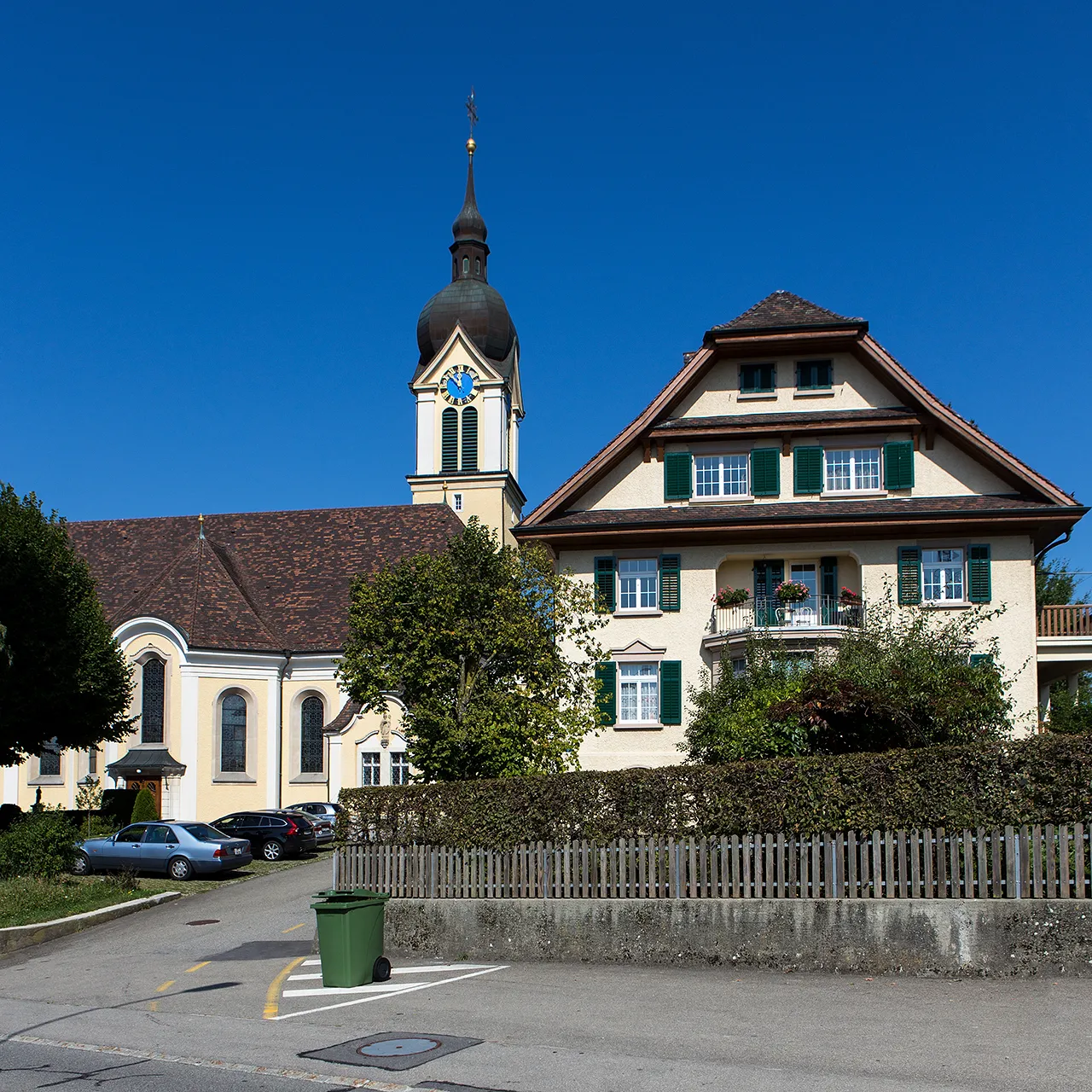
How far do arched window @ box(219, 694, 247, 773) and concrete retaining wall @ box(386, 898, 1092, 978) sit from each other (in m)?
28.8

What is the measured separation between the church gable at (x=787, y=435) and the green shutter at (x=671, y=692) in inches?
161

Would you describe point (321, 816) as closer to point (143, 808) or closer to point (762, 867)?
point (143, 808)

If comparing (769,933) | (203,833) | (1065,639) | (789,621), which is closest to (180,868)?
(203,833)

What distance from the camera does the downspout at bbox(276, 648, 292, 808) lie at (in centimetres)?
4516

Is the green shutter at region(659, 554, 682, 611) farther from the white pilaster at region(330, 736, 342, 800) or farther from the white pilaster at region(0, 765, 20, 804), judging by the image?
the white pilaster at region(0, 765, 20, 804)

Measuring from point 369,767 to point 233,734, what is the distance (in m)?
5.18

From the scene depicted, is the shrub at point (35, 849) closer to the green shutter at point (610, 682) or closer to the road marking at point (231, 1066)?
the green shutter at point (610, 682)

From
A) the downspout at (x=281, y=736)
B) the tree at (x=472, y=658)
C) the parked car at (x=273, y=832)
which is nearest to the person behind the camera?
the tree at (x=472, y=658)

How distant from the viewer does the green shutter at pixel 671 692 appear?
30.6m

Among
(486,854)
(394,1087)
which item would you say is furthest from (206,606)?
(394,1087)

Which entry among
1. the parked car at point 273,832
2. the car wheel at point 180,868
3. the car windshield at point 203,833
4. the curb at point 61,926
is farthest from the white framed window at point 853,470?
the curb at point 61,926

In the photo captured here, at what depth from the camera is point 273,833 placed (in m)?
33.8

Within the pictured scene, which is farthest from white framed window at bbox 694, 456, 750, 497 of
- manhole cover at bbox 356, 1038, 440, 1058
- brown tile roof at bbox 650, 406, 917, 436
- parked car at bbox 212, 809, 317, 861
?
manhole cover at bbox 356, 1038, 440, 1058

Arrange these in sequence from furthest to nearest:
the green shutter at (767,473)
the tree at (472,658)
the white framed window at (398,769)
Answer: the white framed window at (398,769), the green shutter at (767,473), the tree at (472,658)
